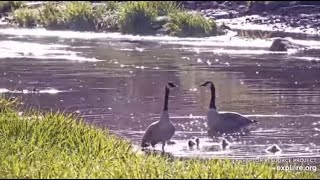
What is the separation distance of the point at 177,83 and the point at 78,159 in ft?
38.8

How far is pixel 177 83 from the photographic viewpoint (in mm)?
22250

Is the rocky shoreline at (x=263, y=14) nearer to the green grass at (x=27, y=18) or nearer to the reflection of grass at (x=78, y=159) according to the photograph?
the green grass at (x=27, y=18)

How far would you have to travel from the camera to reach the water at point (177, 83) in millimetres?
15336

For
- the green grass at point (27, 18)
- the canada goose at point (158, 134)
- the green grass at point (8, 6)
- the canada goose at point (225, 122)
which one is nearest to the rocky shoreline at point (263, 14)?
the green grass at point (27, 18)

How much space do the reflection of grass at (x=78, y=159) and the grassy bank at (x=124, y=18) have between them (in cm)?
2226

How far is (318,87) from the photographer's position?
71.0ft

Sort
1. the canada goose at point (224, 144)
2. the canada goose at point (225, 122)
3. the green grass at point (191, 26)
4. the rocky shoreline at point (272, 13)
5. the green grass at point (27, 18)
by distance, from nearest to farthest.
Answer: the canada goose at point (224, 144), the canada goose at point (225, 122), the green grass at point (191, 26), the rocky shoreline at point (272, 13), the green grass at point (27, 18)

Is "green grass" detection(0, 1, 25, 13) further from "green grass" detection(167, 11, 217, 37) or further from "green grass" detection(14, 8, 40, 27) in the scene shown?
"green grass" detection(167, 11, 217, 37)

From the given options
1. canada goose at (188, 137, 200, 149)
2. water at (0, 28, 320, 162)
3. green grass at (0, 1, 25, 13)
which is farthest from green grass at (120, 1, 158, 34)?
canada goose at (188, 137, 200, 149)

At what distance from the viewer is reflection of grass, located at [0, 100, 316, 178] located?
31.2 feet

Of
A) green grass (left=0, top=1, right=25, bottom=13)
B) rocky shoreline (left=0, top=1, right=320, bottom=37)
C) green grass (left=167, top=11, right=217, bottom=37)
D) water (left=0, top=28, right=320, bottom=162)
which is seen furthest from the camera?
green grass (left=0, top=1, right=25, bottom=13)

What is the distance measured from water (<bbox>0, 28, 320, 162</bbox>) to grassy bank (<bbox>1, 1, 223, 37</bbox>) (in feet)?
3.05

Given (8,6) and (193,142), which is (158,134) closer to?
(193,142)

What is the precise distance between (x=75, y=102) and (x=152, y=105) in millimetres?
1486
